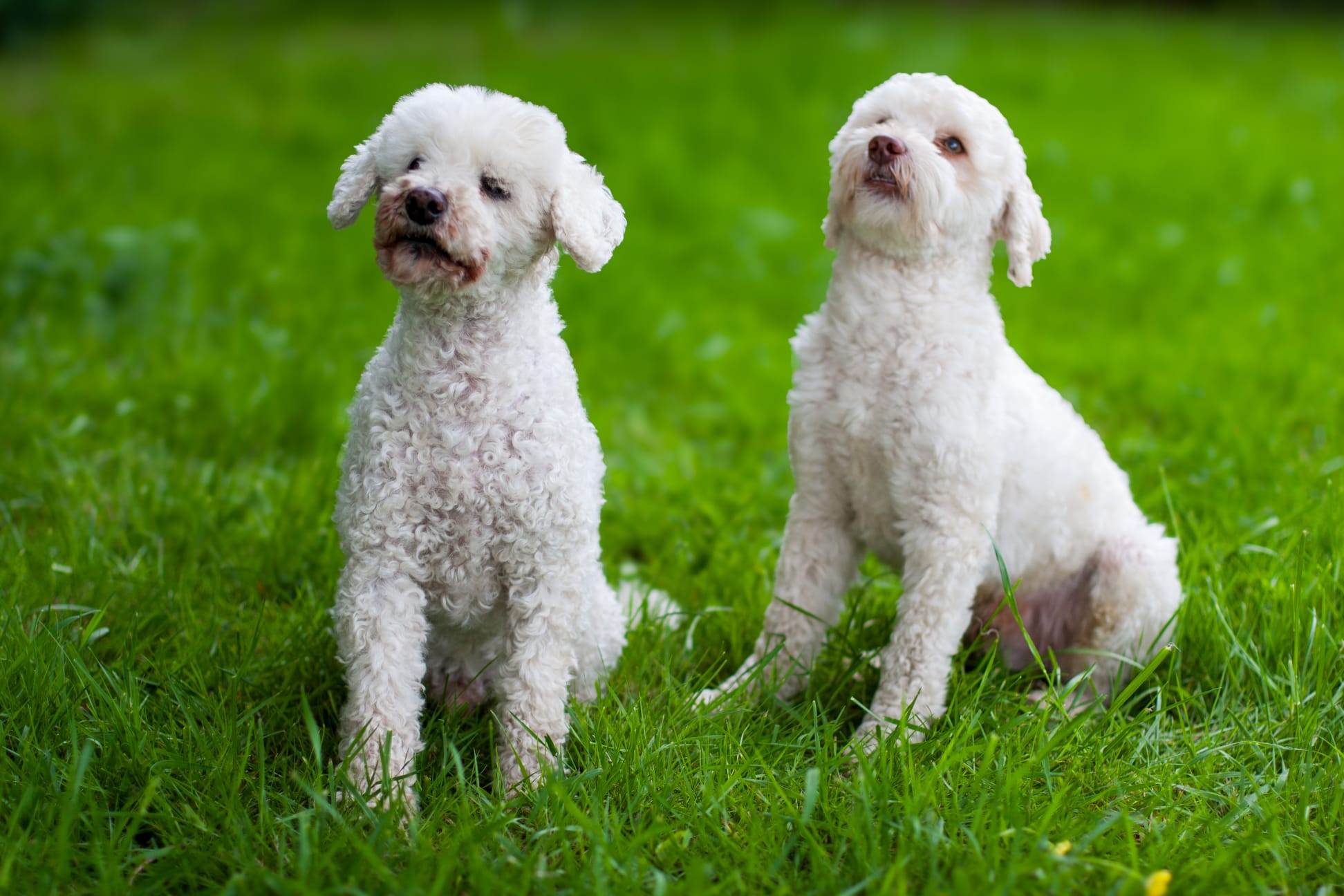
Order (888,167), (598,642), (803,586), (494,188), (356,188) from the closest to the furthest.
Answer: (494,188), (356,188), (888,167), (598,642), (803,586)

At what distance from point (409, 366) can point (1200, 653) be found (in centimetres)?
217

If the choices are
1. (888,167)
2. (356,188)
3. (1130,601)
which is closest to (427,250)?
(356,188)

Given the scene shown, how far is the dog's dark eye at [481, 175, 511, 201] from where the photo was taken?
102 inches

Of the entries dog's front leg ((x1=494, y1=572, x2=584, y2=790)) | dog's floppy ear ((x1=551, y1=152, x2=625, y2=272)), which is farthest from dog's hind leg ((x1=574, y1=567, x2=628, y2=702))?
dog's floppy ear ((x1=551, y1=152, x2=625, y2=272))

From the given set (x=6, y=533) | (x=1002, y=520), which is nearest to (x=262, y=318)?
(x=6, y=533)

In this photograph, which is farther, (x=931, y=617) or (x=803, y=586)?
(x=803, y=586)

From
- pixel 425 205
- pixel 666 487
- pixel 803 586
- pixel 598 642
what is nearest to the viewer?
pixel 425 205

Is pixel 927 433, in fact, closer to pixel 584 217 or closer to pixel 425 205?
pixel 584 217

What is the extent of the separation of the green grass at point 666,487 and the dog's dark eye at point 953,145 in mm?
1176

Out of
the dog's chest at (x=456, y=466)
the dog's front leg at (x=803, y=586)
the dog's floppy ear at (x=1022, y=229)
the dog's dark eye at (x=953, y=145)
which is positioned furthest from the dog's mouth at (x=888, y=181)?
the dog's chest at (x=456, y=466)

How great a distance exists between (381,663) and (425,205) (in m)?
0.97

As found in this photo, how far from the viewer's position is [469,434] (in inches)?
104

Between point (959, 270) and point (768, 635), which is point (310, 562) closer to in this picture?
point (768, 635)

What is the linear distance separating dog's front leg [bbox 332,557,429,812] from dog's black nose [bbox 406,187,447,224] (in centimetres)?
73
